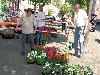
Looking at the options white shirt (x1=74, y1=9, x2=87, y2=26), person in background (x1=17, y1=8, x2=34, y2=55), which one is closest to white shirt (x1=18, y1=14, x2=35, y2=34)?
person in background (x1=17, y1=8, x2=34, y2=55)

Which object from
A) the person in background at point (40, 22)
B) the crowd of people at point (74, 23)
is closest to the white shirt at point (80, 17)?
the crowd of people at point (74, 23)

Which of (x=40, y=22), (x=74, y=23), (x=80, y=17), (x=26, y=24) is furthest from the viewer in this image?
(x=40, y=22)

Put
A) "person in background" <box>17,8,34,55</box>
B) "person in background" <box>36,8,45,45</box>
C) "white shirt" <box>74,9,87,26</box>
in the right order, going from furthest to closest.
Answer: "person in background" <box>36,8,45,45</box> < "person in background" <box>17,8,34,55</box> < "white shirt" <box>74,9,87,26</box>

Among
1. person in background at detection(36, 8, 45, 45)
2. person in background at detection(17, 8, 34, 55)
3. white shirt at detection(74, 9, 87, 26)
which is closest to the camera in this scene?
white shirt at detection(74, 9, 87, 26)

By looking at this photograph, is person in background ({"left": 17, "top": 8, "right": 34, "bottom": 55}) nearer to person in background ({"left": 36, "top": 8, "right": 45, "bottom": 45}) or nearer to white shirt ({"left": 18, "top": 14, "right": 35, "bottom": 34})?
white shirt ({"left": 18, "top": 14, "right": 35, "bottom": 34})

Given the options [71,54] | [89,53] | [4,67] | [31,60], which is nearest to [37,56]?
[31,60]

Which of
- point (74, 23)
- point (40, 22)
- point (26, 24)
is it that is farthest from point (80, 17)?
point (40, 22)

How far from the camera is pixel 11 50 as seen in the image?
15609 mm

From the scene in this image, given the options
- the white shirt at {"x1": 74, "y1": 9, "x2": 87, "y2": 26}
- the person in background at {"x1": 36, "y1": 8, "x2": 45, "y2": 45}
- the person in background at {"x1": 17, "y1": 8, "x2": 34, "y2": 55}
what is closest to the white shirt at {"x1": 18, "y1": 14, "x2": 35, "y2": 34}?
the person in background at {"x1": 17, "y1": 8, "x2": 34, "y2": 55}

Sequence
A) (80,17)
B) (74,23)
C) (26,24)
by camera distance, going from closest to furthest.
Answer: (80,17) < (26,24) < (74,23)

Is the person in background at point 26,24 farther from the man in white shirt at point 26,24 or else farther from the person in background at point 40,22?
the person in background at point 40,22

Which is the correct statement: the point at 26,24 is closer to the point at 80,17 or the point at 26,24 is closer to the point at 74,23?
the point at 74,23

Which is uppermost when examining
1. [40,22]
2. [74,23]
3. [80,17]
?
[80,17]

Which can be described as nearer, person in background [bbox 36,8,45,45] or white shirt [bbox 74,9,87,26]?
white shirt [bbox 74,9,87,26]
